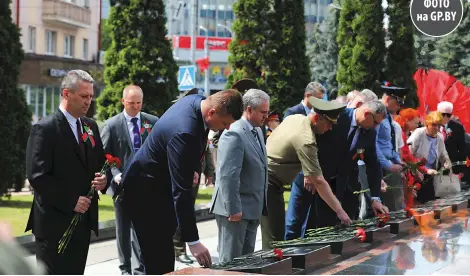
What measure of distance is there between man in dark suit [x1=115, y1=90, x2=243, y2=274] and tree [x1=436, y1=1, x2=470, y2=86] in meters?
24.1

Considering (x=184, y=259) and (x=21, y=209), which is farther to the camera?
(x=21, y=209)

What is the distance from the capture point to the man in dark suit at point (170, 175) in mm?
4148

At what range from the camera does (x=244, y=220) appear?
221 inches

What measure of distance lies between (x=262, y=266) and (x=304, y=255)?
1.29 ft

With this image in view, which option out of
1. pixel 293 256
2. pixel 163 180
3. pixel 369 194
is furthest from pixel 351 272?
pixel 369 194

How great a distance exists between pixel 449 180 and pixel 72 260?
6.87 metres

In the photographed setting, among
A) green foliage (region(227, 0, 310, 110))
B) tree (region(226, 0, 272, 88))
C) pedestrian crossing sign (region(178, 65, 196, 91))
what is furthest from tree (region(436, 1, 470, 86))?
tree (region(226, 0, 272, 88))

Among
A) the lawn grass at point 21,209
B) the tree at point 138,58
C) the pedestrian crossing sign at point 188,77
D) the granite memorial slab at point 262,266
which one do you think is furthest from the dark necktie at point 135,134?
the pedestrian crossing sign at point 188,77

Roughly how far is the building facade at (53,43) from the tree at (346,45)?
2079cm

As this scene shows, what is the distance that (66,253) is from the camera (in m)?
4.58

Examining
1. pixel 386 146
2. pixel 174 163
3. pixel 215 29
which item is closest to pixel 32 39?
pixel 386 146

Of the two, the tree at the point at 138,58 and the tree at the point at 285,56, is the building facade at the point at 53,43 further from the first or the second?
the tree at the point at 138,58

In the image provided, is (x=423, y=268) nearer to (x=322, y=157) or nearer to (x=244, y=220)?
(x=244, y=220)

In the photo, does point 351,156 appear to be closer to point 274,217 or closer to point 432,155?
point 274,217
